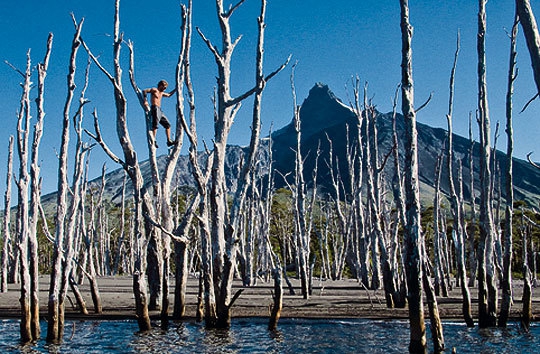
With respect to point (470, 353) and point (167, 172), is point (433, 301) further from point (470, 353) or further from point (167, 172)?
point (167, 172)

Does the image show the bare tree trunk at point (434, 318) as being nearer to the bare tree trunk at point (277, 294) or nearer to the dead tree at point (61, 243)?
the bare tree trunk at point (277, 294)

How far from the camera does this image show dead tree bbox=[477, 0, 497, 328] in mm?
11688

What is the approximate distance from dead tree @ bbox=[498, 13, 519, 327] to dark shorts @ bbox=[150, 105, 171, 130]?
307 inches

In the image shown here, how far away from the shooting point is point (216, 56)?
465 inches

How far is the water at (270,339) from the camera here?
10.2m

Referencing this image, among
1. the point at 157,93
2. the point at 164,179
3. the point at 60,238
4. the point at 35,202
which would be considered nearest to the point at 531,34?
the point at 60,238

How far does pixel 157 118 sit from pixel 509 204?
8.14 metres

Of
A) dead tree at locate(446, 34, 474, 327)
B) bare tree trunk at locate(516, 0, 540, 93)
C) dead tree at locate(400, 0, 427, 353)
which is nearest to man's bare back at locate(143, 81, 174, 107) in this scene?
dead tree at locate(400, 0, 427, 353)

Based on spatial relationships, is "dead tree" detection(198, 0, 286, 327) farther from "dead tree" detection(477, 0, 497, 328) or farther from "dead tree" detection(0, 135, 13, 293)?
"dead tree" detection(0, 135, 13, 293)

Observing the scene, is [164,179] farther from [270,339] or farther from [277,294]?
[270,339]

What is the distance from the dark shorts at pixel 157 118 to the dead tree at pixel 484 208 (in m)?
7.31

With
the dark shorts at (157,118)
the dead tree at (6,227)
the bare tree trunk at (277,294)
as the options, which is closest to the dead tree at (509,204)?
the bare tree trunk at (277,294)

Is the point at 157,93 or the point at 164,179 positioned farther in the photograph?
the point at 164,179

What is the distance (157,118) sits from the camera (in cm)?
1334
